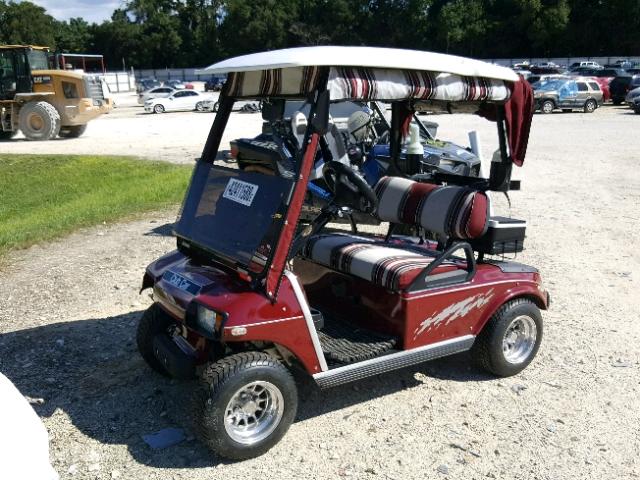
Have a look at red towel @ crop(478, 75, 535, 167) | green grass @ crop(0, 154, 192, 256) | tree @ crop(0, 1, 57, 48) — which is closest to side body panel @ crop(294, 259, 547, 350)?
red towel @ crop(478, 75, 535, 167)

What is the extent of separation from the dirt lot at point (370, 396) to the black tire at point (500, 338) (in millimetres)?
100

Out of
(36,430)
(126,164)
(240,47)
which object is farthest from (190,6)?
(36,430)

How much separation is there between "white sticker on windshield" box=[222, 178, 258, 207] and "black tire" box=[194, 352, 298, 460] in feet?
3.02

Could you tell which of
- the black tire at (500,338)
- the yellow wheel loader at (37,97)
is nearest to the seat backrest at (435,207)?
the black tire at (500,338)

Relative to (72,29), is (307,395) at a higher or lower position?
lower

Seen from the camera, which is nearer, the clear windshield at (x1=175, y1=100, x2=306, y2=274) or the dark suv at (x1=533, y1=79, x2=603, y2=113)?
the clear windshield at (x1=175, y1=100, x2=306, y2=274)

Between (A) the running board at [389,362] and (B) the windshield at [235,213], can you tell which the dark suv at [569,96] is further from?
(B) the windshield at [235,213]

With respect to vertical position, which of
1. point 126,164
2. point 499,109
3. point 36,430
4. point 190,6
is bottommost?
point 126,164

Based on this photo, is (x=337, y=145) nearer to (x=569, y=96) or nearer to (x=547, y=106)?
(x=547, y=106)

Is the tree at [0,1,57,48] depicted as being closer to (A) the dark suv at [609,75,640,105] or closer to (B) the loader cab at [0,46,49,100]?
(B) the loader cab at [0,46,49,100]

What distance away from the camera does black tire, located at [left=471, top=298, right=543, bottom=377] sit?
4.58 metres

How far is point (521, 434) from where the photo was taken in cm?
403

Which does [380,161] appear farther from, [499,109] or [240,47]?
[240,47]

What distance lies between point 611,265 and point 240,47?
7996 cm
